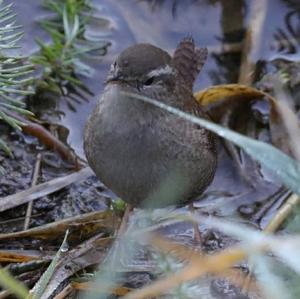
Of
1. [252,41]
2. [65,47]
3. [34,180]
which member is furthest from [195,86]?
[34,180]

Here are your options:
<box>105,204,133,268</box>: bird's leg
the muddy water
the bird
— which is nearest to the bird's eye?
the bird

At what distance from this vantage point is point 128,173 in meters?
3.71

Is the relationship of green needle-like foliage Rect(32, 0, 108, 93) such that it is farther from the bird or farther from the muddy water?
the bird

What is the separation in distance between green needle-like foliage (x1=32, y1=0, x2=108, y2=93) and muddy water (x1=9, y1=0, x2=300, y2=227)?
3.9 inches

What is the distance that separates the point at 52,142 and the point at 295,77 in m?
1.48

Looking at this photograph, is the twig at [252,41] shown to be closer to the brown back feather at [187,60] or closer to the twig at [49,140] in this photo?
the brown back feather at [187,60]

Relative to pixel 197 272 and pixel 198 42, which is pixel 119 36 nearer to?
pixel 198 42

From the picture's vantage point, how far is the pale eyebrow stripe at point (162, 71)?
12.3 feet

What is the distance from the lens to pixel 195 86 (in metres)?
5.21

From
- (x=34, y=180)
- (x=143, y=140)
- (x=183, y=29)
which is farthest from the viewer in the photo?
(x=183, y=29)

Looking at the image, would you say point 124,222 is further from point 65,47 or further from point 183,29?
point 183,29

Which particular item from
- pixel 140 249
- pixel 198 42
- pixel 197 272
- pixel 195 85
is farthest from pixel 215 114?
pixel 197 272

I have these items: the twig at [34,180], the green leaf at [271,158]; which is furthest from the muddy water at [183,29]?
the green leaf at [271,158]

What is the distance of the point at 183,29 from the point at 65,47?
92 centimetres
